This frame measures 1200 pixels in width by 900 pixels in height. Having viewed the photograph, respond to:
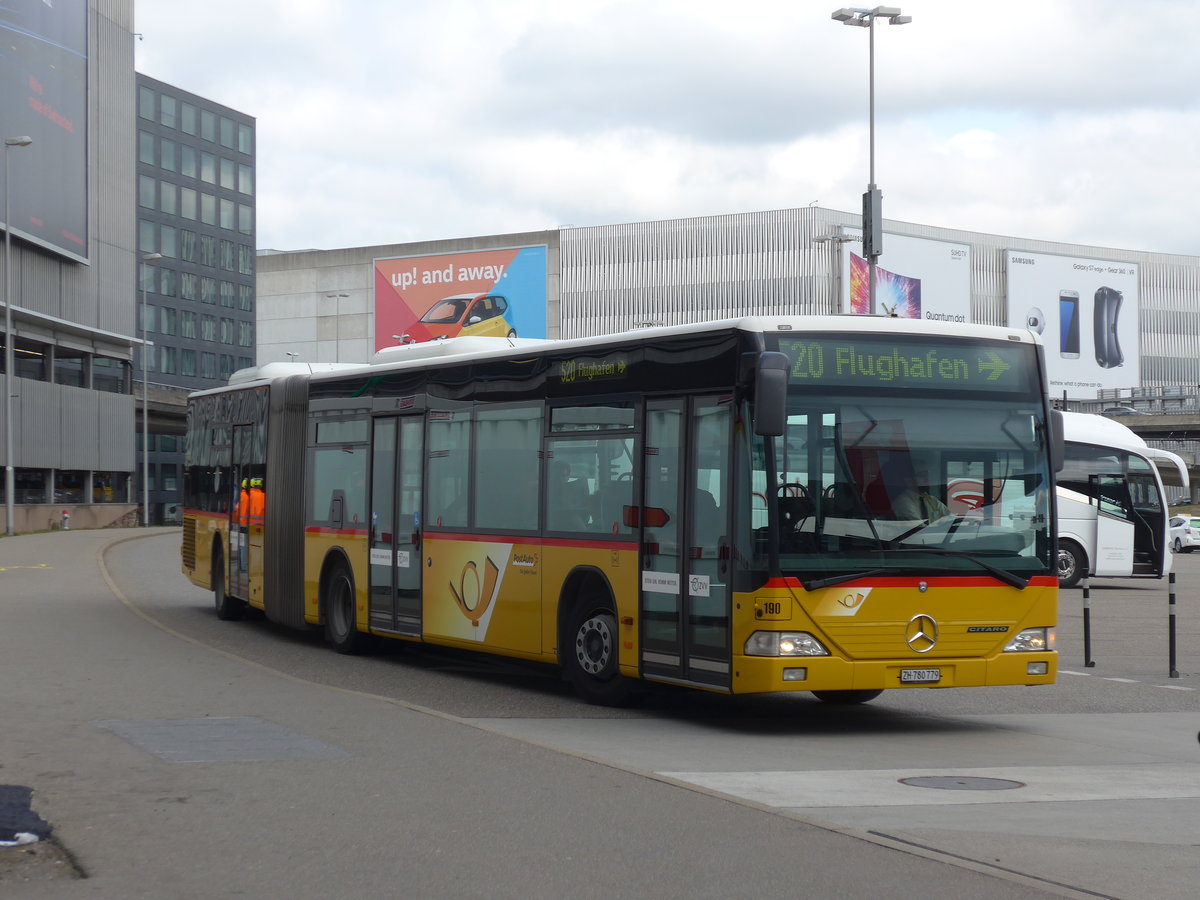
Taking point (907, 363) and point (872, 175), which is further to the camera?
point (872, 175)

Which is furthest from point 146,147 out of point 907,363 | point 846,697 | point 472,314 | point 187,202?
point 907,363

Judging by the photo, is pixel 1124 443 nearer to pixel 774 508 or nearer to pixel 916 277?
pixel 774 508

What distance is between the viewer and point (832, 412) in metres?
11.4

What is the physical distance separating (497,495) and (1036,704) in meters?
4.80

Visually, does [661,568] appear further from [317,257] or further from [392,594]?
[317,257]

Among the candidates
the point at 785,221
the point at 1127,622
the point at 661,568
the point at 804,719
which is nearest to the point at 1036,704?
the point at 804,719

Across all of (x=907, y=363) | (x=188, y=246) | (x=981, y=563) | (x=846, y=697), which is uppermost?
(x=188, y=246)

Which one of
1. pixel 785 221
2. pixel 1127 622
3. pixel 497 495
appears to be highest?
pixel 785 221

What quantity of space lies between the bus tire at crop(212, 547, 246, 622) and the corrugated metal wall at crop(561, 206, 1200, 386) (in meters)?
86.2

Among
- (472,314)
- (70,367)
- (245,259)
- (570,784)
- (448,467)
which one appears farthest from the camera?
(245,259)

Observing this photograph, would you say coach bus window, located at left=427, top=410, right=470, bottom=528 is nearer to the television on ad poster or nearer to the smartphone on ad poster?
the television on ad poster

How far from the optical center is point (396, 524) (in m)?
16.2

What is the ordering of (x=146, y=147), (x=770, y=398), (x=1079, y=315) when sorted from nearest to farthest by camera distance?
(x=770, y=398) → (x=146, y=147) → (x=1079, y=315)

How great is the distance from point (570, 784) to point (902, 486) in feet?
12.0
